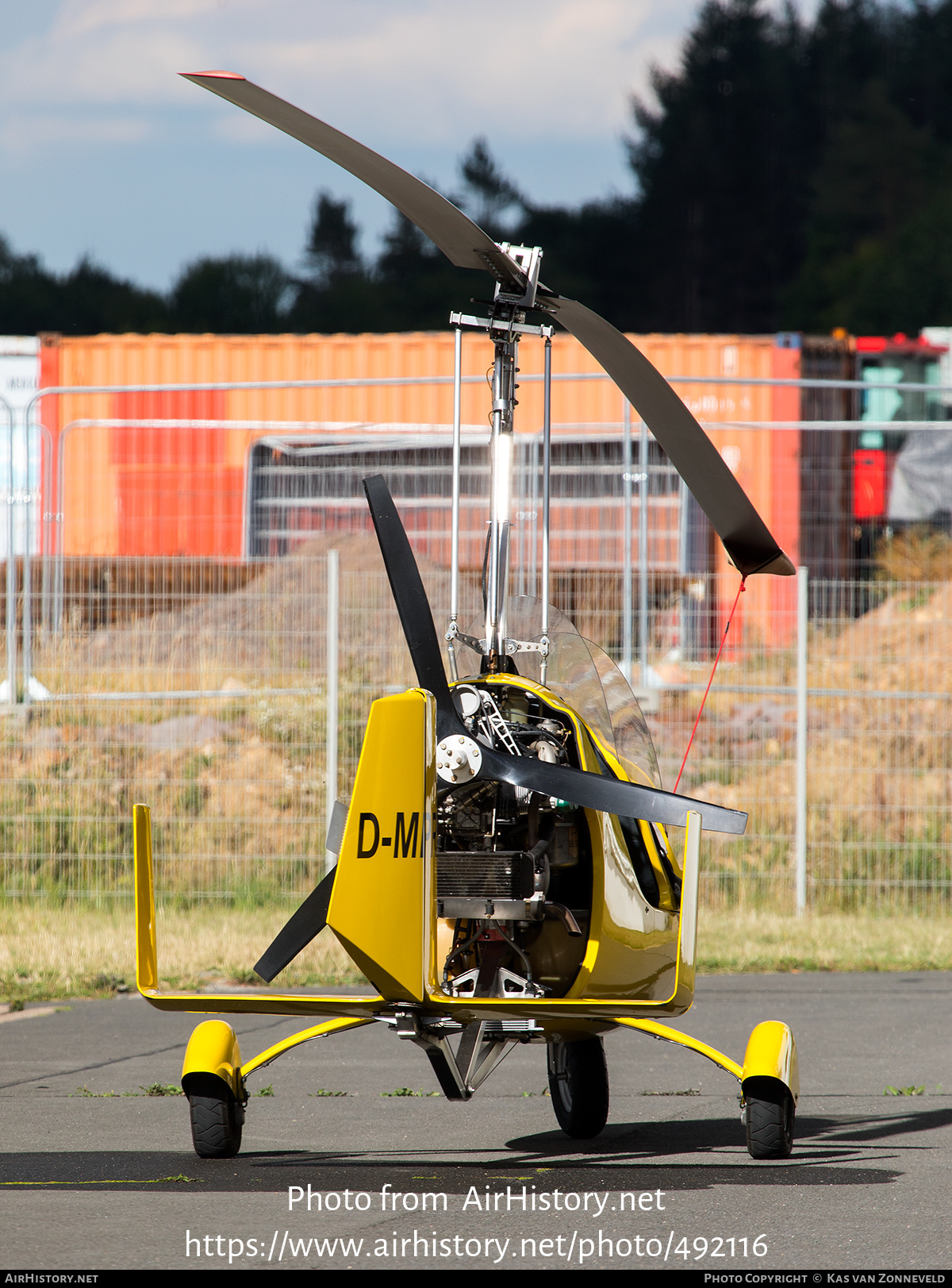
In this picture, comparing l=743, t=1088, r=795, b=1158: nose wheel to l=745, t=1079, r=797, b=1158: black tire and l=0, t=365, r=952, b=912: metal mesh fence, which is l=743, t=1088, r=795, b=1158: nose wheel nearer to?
l=745, t=1079, r=797, b=1158: black tire

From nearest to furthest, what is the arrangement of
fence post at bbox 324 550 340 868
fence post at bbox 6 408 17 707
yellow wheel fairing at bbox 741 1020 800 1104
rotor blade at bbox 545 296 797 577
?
yellow wheel fairing at bbox 741 1020 800 1104 < rotor blade at bbox 545 296 797 577 < fence post at bbox 324 550 340 868 < fence post at bbox 6 408 17 707

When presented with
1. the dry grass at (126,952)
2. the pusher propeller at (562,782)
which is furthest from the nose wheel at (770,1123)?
the dry grass at (126,952)

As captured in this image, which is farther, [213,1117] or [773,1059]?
[213,1117]

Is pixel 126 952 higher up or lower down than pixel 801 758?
lower down

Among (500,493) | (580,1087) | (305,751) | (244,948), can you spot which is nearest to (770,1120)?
(580,1087)

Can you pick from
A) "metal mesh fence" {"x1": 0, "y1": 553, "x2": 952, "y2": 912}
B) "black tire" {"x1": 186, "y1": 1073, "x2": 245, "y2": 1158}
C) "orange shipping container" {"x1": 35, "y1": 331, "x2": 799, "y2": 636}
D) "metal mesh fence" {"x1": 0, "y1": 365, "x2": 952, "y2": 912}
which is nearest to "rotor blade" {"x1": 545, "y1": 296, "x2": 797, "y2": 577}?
"black tire" {"x1": 186, "y1": 1073, "x2": 245, "y2": 1158}

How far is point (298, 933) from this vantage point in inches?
199

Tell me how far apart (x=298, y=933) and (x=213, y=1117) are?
0.64 m

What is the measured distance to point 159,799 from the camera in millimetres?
11617

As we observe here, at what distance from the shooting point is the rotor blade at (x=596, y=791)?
15.2ft

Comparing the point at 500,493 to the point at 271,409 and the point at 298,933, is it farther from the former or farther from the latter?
the point at 271,409

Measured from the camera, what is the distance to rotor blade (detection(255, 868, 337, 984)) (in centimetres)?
503

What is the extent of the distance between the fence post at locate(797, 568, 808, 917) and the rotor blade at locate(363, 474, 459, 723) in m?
6.84

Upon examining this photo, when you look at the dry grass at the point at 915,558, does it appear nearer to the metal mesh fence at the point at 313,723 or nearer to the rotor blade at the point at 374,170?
the metal mesh fence at the point at 313,723
